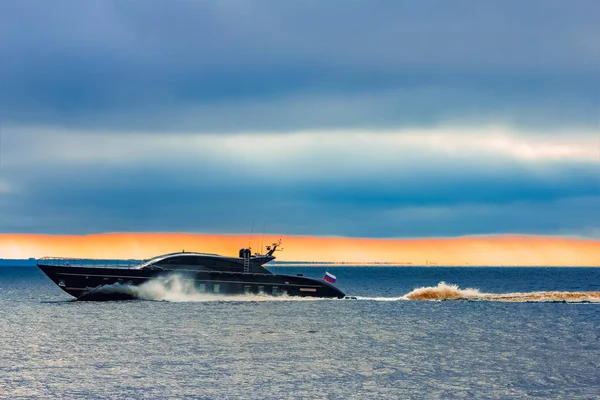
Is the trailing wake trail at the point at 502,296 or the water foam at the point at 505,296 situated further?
the water foam at the point at 505,296

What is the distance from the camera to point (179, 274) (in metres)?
105

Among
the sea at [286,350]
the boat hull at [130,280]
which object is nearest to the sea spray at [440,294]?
the sea at [286,350]

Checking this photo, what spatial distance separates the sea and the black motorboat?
1.71m

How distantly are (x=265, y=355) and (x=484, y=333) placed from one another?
84.6 feet

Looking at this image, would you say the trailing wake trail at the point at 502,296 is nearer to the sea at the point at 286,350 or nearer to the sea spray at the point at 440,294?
the sea spray at the point at 440,294

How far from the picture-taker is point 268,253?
111 m

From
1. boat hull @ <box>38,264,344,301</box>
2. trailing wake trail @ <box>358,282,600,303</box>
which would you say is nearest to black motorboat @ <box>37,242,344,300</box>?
boat hull @ <box>38,264,344,301</box>

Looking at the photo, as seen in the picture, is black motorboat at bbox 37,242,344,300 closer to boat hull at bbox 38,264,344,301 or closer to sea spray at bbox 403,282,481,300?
boat hull at bbox 38,264,344,301

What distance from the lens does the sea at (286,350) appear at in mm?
43812

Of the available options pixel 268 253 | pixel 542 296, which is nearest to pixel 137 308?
pixel 268 253

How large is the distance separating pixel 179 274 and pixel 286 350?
4739 centimetres

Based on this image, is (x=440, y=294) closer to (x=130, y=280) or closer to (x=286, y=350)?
(x=130, y=280)

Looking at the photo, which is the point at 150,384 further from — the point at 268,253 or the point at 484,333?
the point at 268,253

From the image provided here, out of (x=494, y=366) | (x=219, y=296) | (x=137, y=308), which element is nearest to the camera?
(x=494, y=366)
